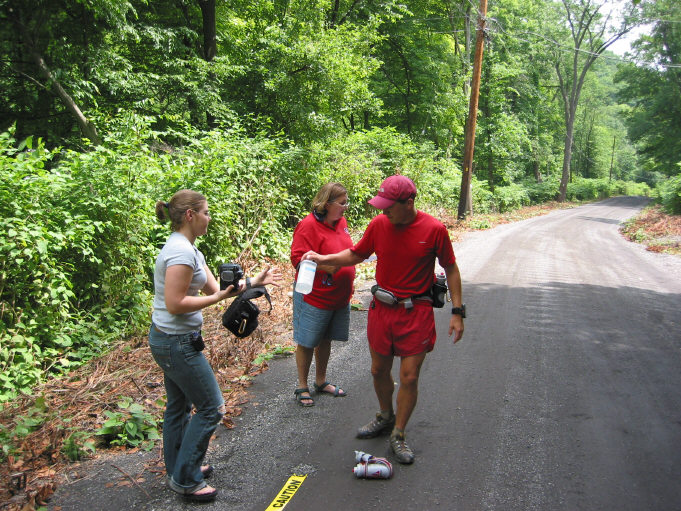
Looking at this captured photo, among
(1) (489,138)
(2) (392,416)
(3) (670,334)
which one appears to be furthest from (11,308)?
(1) (489,138)

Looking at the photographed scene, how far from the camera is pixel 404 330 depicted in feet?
11.8

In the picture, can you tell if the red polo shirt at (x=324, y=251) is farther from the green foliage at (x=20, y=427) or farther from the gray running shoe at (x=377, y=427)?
the green foliage at (x=20, y=427)

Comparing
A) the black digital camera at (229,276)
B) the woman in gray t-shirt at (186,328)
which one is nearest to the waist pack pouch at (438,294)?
the woman in gray t-shirt at (186,328)

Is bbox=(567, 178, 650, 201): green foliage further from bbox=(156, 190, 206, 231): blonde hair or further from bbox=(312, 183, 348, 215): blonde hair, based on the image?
bbox=(156, 190, 206, 231): blonde hair

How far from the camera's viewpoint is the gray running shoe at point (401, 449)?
357 centimetres

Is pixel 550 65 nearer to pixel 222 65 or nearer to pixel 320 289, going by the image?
pixel 222 65

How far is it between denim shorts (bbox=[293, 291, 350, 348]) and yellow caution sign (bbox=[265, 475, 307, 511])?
1.37 meters

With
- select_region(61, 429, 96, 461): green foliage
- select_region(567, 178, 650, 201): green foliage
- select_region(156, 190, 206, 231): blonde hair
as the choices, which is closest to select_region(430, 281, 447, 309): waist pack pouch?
select_region(156, 190, 206, 231): blonde hair

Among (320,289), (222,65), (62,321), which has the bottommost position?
(62,321)

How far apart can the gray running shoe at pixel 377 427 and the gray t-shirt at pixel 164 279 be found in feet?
5.73

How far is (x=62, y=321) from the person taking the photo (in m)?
5.20

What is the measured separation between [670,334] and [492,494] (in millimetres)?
4939

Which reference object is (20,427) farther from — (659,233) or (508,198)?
(508,198)

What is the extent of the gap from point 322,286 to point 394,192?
4.54 feet
